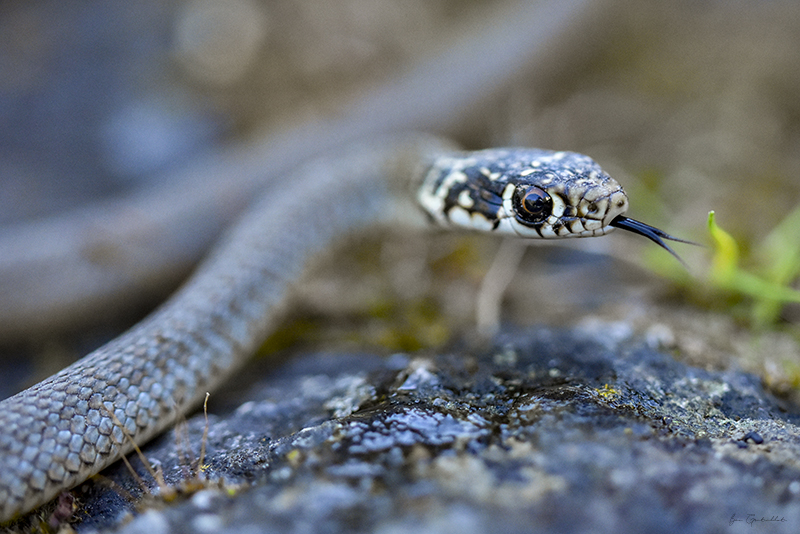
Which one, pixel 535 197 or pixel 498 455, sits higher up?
pixel 535 197

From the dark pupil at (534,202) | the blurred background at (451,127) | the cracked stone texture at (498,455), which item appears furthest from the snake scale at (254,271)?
the blurred background at (451,127)

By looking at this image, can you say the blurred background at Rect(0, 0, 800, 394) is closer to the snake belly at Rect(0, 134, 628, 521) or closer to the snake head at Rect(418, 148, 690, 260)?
the snake belly at Rect(0, 134, 628, 521)

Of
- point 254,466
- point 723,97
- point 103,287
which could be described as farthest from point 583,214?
point 723,97

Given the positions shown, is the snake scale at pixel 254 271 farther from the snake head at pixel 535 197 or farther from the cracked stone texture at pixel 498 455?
the cracked stone texture at pixel 498 455

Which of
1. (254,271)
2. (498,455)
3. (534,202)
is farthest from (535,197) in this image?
(254,271)

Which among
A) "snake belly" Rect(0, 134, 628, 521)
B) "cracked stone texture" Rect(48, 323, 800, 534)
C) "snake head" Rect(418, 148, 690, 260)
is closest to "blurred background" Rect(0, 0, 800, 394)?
"snake belly" Rect(0, 134, 628, 521)

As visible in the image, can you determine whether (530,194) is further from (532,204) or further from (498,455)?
(498,455)
